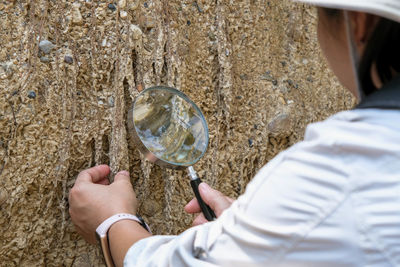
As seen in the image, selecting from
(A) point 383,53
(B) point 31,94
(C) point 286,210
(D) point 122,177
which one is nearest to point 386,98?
(A) point 383,53

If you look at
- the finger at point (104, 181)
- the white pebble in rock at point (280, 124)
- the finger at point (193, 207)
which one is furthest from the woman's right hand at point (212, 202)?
the white pebble in rock at point (280, 124)

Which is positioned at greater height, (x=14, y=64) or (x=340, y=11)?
(x=340, y=11)

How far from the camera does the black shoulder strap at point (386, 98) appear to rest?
60 cm

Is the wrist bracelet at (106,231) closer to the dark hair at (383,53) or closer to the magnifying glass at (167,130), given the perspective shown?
the magnifying glass at (167,130)

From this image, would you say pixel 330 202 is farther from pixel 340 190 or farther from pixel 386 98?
pixel 386 98

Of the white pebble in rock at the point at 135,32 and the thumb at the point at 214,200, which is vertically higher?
the white pebble in rock at the point at 135,32

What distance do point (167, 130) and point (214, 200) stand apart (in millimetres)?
216

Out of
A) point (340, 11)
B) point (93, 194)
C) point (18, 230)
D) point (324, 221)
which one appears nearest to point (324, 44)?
point (340, 11)

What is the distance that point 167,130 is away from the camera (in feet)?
3.61

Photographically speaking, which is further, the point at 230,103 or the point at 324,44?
the point at 230,103

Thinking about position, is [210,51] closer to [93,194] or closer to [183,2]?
[183,2]

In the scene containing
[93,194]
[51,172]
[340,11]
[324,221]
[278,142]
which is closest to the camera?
[324,221]

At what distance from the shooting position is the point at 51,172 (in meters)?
1.16

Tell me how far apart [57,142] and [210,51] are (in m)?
0.52
